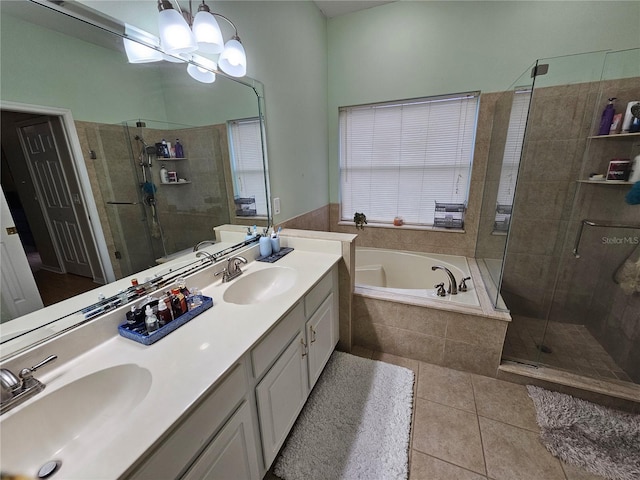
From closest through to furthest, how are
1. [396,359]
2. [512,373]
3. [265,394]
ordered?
1. [265,394]
2. [512,373]
3. [396,359]

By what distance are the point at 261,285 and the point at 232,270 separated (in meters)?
0.20

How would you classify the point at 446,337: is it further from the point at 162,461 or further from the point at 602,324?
the point at 162,461

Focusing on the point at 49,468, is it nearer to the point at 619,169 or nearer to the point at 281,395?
the point at 281,395

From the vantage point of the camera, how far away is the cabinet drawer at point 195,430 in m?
0.63

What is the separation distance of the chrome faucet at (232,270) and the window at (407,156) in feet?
6.30

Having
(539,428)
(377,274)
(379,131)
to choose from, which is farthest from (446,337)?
(379,131)

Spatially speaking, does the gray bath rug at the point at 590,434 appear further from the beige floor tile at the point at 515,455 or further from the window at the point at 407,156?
the window at the point at 407,156

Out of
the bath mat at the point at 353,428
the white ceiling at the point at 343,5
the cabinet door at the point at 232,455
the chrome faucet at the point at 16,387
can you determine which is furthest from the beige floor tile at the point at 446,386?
the white ceiling at the point at 343,5

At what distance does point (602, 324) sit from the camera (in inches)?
79.8

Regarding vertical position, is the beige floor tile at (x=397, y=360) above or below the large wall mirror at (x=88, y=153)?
below

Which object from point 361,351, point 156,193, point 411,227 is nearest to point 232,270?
point 156,193

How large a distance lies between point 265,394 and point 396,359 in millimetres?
1254

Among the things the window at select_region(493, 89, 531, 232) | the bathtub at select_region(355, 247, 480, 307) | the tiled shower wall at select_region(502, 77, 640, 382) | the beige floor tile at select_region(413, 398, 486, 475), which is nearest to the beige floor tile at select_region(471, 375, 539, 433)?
the beige floor tile at select_region(413, 398, 486, 475)

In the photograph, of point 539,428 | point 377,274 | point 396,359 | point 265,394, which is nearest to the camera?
point 265,394
